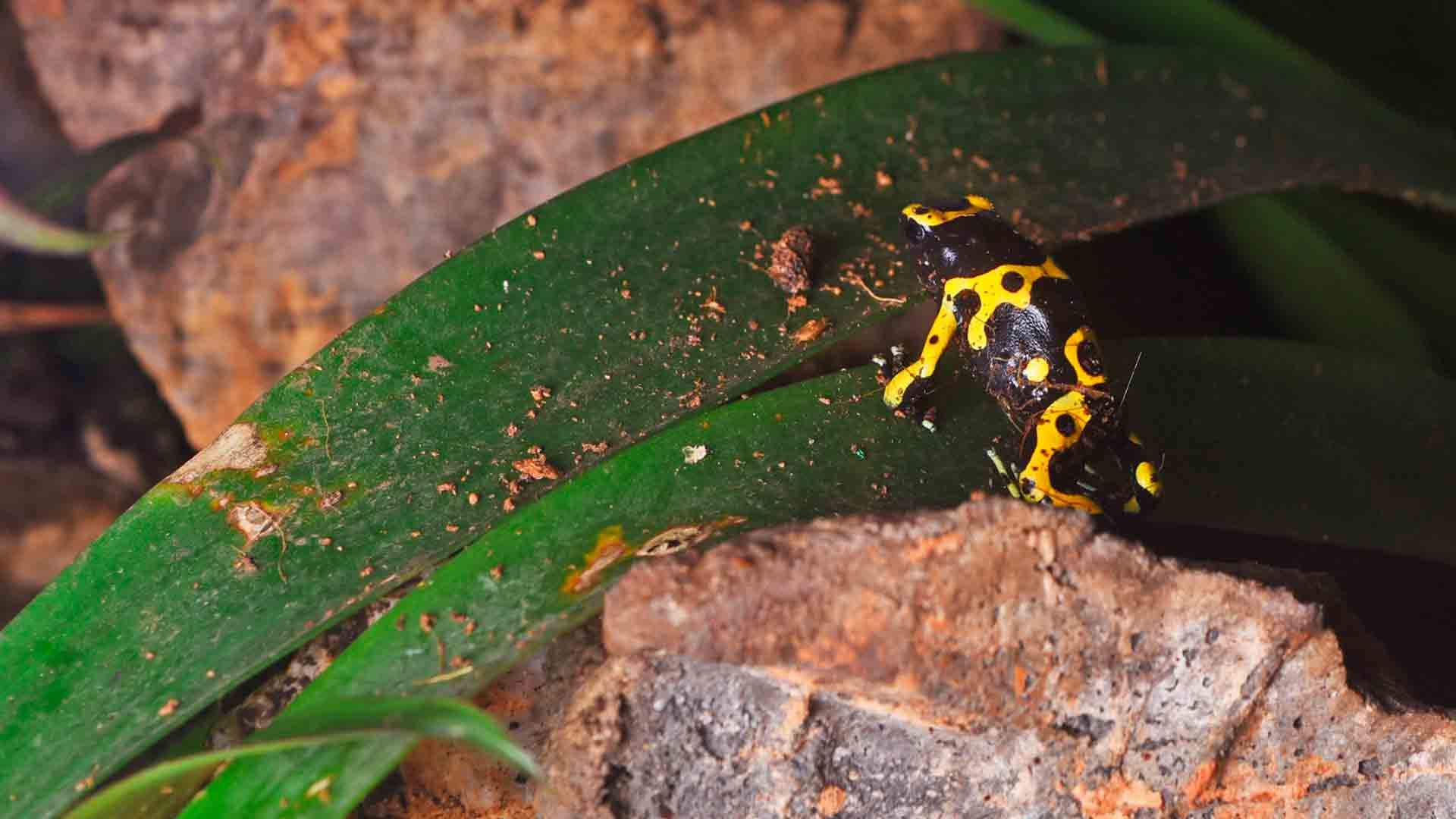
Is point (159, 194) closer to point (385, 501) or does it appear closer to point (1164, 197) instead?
point (385, 501)

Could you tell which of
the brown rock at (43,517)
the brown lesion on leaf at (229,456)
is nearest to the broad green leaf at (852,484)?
the brown lesion on leaf at (229,456)

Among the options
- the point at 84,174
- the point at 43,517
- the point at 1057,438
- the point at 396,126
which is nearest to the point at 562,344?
the point at 1057,438

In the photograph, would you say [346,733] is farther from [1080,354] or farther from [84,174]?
[84,174]

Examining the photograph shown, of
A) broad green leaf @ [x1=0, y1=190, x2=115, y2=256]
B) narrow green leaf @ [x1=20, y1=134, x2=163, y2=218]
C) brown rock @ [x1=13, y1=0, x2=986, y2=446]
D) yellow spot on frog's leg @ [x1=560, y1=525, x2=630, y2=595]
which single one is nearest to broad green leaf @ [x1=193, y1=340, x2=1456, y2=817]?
yellow spot on frog's leg @ [x1=560, y1=525, x2=630, y2=595]

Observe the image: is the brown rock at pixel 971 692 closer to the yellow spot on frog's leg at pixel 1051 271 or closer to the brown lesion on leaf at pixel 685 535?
the brown lesion on leaf at pixel 685 535

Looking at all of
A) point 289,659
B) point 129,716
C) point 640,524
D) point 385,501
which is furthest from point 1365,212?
point 129,716
